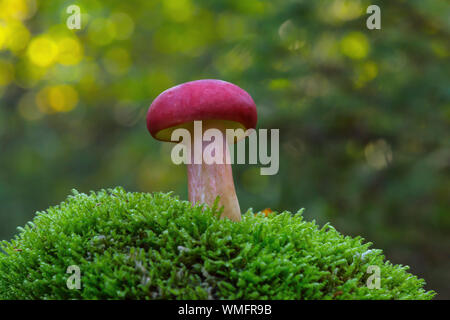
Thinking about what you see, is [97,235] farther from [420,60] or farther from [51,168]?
[51,168]

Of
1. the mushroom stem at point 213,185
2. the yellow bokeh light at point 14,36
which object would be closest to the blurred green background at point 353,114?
the mushroom stem at point 213,185

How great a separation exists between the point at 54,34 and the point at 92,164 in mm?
2521

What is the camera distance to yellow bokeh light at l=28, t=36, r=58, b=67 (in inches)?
243

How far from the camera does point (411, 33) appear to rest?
275 cm

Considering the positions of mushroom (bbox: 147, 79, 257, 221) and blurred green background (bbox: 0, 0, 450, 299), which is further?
blurred green background (bbox: 0, 0, 450, 299)

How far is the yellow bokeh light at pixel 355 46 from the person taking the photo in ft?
9.32

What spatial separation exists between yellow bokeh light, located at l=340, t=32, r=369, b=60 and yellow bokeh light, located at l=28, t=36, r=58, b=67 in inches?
202

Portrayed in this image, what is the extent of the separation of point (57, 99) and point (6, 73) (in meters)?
0.96

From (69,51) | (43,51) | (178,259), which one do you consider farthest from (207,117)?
(43,51)

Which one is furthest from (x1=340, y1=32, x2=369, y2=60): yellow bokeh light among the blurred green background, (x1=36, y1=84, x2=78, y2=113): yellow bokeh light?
(x1=36, y1=84, x2=78, y2=113): yellow bokeh light

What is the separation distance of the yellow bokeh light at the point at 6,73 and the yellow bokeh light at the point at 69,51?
82 centimetres

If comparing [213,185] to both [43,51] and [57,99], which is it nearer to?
[57,99]

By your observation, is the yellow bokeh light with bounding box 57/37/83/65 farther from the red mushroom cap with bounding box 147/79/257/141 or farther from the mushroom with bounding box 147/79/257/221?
the red mushroom cap with bounding box 147/79/257/141
